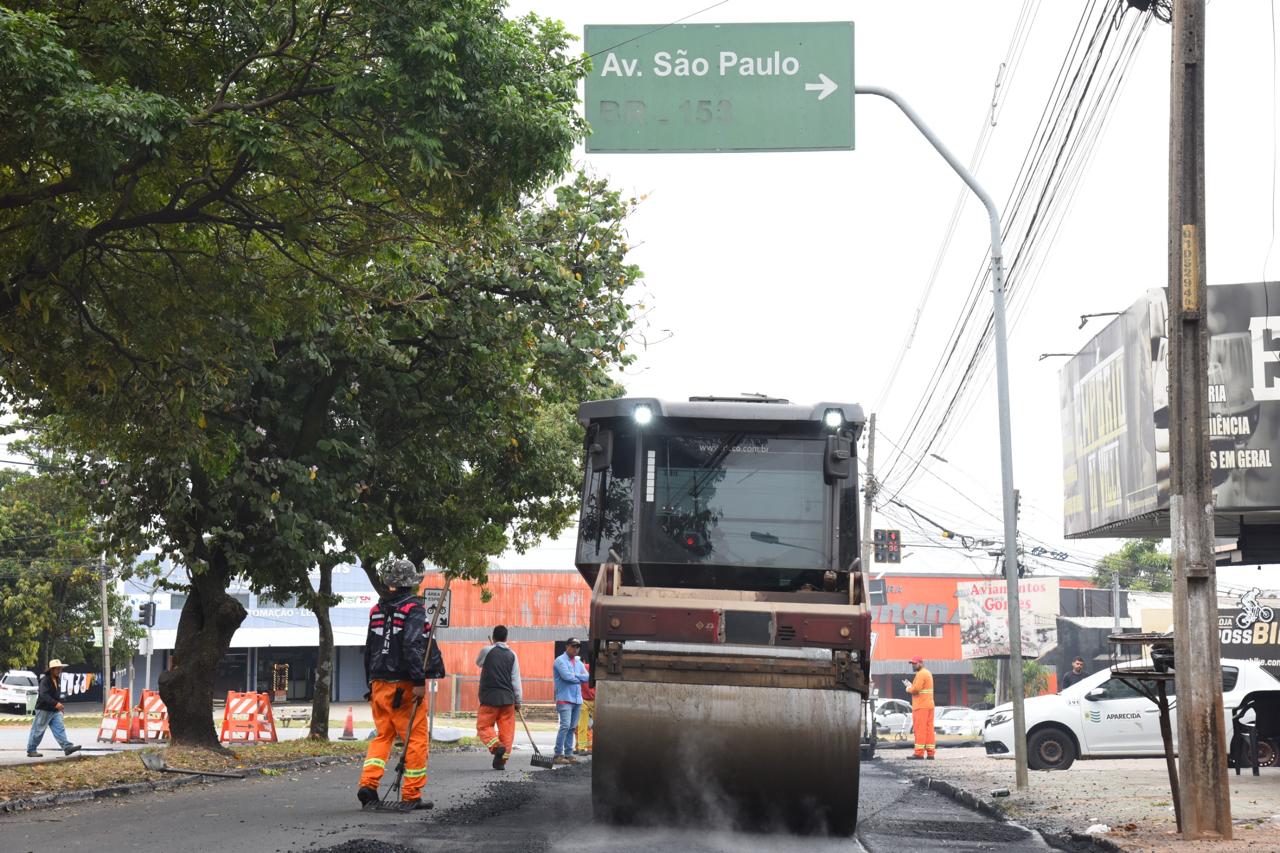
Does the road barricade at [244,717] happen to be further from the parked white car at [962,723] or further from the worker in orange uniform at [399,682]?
the parked white car at [962,723]

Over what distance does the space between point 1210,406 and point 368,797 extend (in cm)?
1299

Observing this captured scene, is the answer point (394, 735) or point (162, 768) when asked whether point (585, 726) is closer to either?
point (162, 768)

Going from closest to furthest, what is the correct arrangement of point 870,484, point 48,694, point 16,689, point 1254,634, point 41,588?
point 48,694, point 1254,634, point 870,484, point 41,588, point 16,689

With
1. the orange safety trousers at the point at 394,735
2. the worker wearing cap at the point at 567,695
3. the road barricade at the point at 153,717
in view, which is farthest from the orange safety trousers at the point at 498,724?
the road barricade at the point at 153,717

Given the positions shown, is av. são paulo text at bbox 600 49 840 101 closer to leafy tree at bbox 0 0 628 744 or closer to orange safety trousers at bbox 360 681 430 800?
leafy tree at bbox 0 0 628 744

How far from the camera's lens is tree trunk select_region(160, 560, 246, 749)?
61.8 feet

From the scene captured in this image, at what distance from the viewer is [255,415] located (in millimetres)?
18266

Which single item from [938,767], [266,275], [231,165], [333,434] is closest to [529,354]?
[333,434]

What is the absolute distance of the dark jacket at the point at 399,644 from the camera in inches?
426

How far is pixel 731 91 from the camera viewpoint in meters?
11.1

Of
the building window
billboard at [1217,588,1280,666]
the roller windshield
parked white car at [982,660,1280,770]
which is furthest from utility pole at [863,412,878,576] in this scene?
the building window

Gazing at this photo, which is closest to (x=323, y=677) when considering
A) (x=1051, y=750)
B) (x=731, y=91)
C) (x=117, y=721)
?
(x=117, y=721)

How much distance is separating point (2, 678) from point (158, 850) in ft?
170

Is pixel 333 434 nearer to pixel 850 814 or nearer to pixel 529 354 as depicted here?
pixel 529 354
